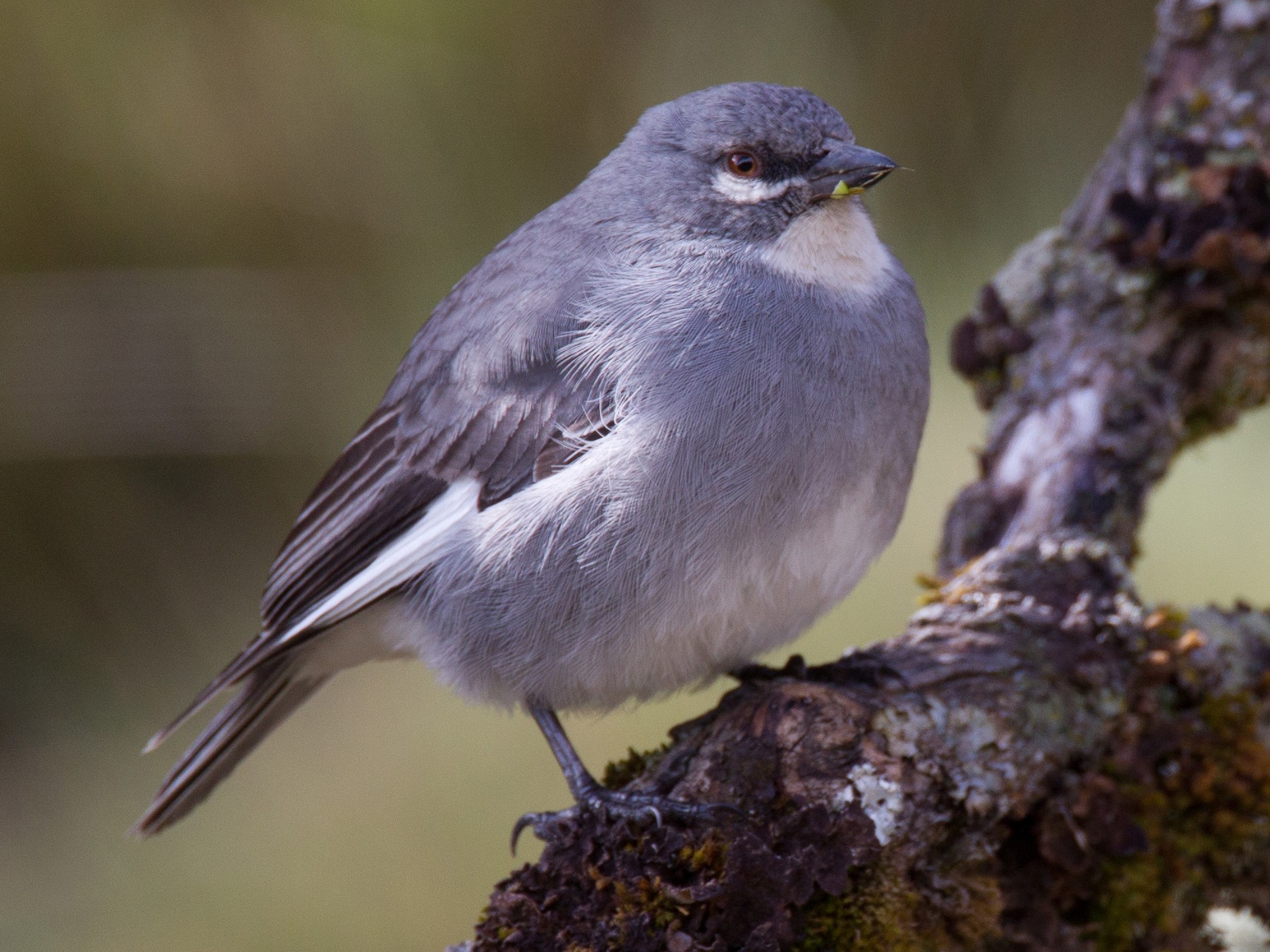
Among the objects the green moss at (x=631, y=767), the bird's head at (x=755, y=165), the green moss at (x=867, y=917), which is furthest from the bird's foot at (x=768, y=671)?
the bird's head at (x=755, y=165)

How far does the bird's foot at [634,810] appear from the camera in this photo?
7.68 ft

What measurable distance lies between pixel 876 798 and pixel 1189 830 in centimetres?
82

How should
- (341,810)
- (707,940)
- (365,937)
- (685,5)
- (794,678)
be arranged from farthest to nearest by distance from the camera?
1. (685,5)
2. (341,810)
3. (365,937)
4. (794,678)
5. (707,940)

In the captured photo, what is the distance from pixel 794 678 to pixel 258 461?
2.19 meters

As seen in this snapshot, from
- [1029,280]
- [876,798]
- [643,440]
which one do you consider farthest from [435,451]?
[1029,280]

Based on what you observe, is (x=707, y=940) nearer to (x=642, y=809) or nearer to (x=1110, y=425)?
(x=642, y=809)

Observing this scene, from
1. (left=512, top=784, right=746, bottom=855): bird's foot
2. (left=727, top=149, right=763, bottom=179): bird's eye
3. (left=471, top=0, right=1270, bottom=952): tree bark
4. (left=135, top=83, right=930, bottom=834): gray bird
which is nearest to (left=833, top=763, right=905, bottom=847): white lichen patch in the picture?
(left=471, top=0, right=1270, bottom=952): tree bark

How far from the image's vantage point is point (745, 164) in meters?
2.84

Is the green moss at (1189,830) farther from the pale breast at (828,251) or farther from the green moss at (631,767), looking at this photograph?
the pale breast at (828,251)

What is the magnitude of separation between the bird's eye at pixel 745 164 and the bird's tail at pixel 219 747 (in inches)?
64.9

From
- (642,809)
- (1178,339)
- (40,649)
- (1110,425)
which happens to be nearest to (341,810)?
(40,649)

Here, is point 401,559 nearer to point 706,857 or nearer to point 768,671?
point 768,671

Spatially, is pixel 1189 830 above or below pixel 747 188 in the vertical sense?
below

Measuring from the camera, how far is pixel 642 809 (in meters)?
2.39
